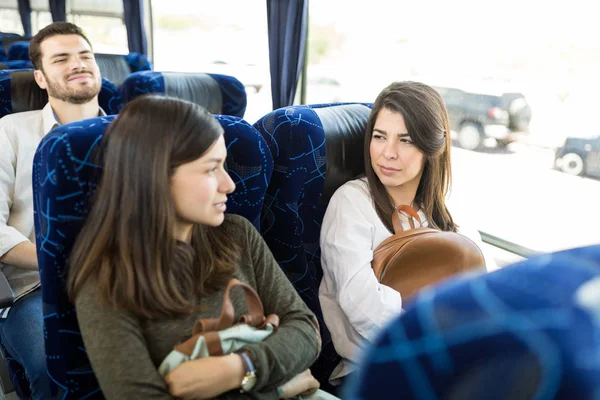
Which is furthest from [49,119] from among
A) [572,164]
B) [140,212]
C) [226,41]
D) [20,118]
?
[226,41]

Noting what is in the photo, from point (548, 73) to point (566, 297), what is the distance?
1955mm

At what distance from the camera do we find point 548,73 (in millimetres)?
2061

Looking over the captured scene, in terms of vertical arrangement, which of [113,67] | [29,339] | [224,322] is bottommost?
[29,339]

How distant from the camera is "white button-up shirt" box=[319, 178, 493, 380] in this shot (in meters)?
1.47

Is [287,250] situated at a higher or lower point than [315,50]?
lower

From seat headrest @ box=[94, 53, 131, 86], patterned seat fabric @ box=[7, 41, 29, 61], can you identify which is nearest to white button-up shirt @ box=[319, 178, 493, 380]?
seat headrest @ box=[94, 53, 131, 86]

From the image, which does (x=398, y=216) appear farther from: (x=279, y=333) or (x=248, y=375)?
(x=248, y=375)

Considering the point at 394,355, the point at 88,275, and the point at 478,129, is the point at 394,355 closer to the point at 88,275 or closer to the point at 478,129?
the point at 88,275

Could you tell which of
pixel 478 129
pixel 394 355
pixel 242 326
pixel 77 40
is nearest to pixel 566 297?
pixel 394 355

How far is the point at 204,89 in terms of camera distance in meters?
2.59

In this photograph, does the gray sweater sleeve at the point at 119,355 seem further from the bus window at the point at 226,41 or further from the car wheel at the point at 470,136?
the bus window at the point at 226,41

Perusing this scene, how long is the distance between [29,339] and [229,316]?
82 cm

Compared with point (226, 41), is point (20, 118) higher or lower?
lower

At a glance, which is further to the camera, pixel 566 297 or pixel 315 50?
pixel 315 50
